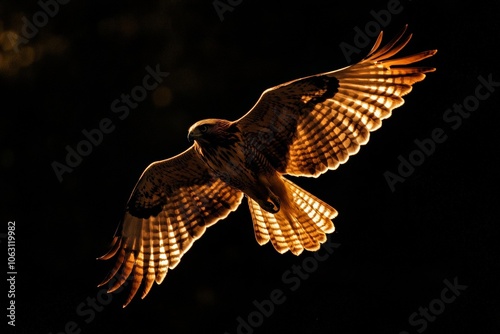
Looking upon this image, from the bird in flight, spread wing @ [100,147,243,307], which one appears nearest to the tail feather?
the bird in flight

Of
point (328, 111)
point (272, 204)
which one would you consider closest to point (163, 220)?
point (272, 204)

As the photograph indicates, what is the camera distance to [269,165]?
17.4 feet

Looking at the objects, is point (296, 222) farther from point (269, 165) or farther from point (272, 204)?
point (269, 165)

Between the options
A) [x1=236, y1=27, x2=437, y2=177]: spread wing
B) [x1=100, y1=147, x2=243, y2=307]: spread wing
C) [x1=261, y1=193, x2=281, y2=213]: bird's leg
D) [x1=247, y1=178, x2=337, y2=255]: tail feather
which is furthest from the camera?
[x1=100, y1=147, x2=243, y2=307]: spread wing

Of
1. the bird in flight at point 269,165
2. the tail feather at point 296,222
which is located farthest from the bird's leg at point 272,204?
the tail feather at point 296,222

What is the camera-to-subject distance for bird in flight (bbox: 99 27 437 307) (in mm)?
5098

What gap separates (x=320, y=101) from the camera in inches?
206

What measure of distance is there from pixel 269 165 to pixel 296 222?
1.59 ft

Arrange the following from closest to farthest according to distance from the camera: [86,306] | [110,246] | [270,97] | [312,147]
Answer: [270,97]
[312,147]
[110,246]
[86,306]

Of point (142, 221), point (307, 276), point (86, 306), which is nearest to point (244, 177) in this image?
point (142, 221)

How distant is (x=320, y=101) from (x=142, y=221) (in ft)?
5.24

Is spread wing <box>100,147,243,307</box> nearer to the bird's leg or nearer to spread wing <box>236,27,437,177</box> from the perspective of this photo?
the bird's leg

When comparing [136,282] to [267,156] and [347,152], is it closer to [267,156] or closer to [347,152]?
[267,156]

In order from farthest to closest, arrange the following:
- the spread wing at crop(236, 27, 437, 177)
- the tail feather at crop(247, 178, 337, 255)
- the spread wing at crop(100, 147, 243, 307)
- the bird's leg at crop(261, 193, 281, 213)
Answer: the spread wing at crop(100, 147, 243, 307) < the tail feather at crop(247, 178, 337, 255) < the bird's leg at crop(261, 193, 281, 213) < the spread wing at crop(236, 27, 437, 177)
